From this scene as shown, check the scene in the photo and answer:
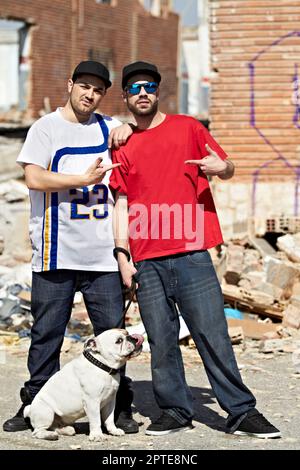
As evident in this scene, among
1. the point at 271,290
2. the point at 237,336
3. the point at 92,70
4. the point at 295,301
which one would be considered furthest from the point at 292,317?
the point at 92,70

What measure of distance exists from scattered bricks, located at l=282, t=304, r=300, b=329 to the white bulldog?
4.05m

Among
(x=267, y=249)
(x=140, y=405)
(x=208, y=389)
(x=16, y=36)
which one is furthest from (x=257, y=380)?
(x=16, y=36)

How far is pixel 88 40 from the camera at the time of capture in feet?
102

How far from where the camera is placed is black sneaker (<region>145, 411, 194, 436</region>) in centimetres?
606

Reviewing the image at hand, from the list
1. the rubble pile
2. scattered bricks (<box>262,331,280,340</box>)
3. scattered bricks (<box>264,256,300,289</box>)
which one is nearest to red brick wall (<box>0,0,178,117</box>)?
the rubble pile

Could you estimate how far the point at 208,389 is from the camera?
7.53 meters

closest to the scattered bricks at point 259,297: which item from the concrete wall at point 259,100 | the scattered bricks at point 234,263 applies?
the scattered bricks at point 234,263

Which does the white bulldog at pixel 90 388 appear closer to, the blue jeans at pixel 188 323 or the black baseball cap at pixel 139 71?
the blue jeans at pixel 188 323

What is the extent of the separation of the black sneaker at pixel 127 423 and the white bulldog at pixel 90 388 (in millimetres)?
138

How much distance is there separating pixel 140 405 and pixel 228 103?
693cm

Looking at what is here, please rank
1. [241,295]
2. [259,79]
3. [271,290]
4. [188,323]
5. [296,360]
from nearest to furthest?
[188,323], [296,360], [241,295], [271,290], [259,79]

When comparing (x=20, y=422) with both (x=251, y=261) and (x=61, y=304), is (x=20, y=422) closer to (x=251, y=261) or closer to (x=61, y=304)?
(x=61, y=304)

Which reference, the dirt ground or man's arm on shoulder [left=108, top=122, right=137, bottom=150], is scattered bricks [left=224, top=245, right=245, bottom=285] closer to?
the dirt ground

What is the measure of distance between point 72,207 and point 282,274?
5243mm
